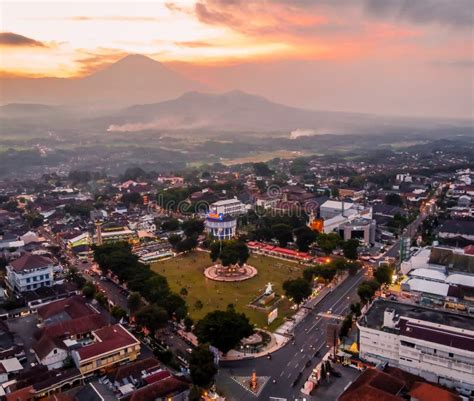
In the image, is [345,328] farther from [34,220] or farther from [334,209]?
[34,220]

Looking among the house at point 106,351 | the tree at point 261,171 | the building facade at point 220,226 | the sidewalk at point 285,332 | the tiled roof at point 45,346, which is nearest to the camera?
the house at point 106,351

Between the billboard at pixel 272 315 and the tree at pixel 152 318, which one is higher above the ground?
the tree at pixel 152 318

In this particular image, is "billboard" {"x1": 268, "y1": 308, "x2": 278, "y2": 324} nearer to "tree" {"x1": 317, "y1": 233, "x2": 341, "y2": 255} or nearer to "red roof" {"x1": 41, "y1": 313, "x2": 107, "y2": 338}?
"red roof" {"x1": 41, "y1": 313, "x2": 107, "y2": 338}

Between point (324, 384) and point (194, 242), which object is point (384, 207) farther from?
point (324, 384)

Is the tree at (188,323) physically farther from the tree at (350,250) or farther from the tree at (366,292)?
the tree at (350,250)

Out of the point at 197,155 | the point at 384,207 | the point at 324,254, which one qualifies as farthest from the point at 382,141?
the point at 324,254

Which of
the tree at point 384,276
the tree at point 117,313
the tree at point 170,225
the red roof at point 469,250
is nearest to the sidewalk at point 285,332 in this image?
the tree at point 384,276
